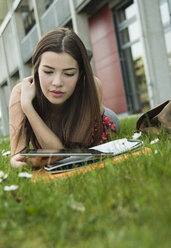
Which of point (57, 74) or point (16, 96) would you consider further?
point (16, 96)

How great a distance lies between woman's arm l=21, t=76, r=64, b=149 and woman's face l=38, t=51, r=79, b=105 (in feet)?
0.54

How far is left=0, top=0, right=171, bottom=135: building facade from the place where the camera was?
25.2 feet

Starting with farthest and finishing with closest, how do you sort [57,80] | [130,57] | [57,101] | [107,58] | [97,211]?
[107,58], [130,57], [57,101], [57,80], [97,211]

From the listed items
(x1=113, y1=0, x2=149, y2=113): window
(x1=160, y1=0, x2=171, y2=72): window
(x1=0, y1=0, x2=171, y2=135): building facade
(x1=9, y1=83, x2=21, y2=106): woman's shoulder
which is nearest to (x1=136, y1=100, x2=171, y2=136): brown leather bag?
(x1=9, y1=83, x2=21, y2=106): woman's shoulder

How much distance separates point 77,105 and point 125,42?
8955mm

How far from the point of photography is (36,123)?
213 centimetres

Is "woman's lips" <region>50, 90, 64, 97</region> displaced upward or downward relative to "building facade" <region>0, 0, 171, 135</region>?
downward

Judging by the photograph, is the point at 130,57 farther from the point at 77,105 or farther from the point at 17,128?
the point at 17,128

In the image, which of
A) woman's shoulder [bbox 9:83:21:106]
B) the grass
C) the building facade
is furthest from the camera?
the building facade

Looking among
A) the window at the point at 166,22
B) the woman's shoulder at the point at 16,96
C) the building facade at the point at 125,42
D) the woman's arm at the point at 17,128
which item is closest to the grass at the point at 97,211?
the woman's arm at the point at 17,128

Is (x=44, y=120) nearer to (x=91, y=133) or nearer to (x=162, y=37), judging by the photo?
(x=91, y=133)

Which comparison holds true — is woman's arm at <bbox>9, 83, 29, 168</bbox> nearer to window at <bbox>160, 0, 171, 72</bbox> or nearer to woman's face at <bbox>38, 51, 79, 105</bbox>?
woman's face at <bbox>38, 51, 79, 105</bbox>

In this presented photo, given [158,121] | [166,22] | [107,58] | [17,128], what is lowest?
[158,121]

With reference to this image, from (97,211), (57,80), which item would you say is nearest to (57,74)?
(57,80)
